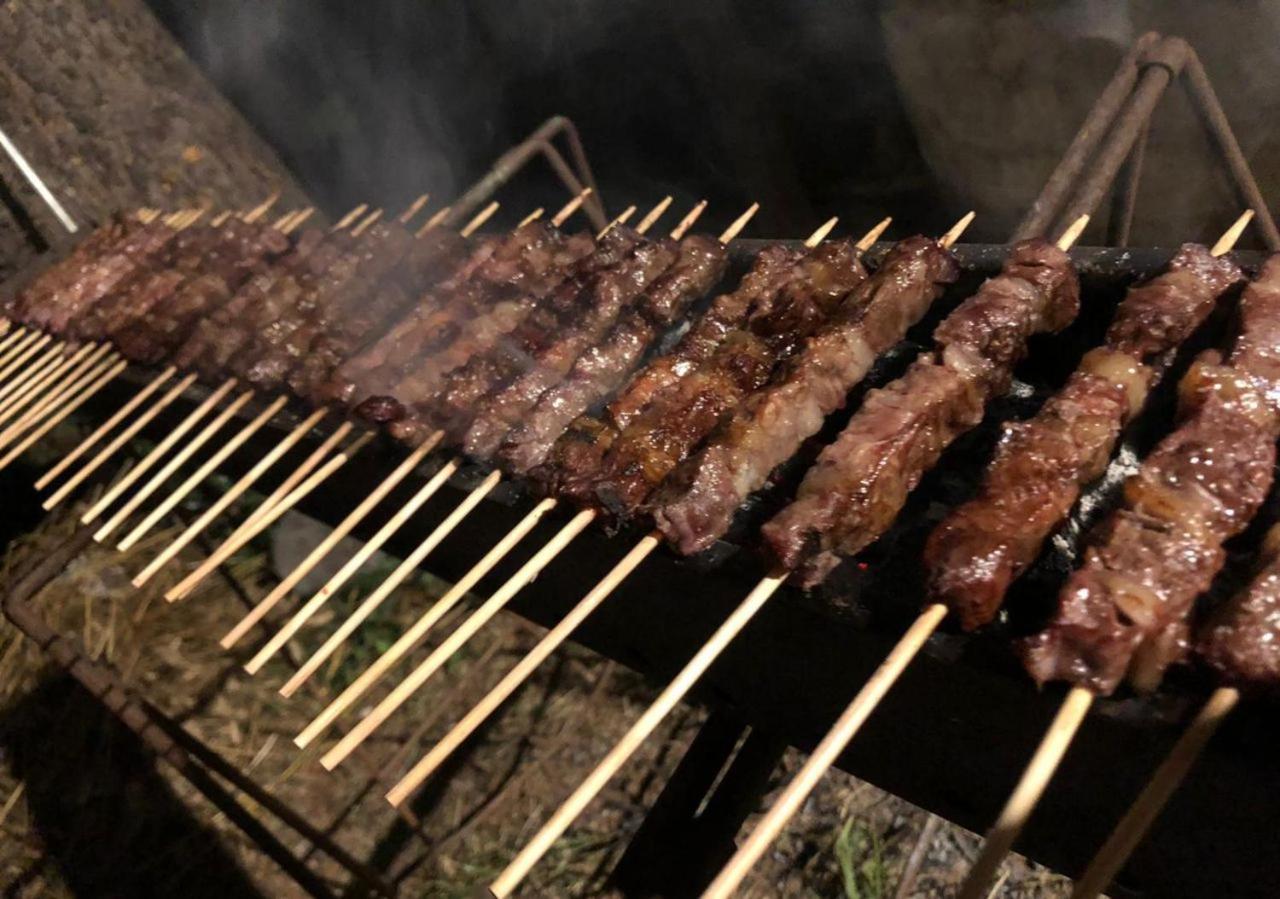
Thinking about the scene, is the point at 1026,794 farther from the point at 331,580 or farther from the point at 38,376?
the point at 38,376

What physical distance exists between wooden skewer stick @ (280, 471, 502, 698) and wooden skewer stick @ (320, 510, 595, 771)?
0.21m

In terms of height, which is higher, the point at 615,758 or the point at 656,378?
the point at 656,378

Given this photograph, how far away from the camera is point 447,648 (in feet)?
7.63

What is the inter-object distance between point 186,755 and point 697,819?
169cm

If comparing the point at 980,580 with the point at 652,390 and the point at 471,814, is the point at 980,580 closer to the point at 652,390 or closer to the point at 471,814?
the point at 652,390

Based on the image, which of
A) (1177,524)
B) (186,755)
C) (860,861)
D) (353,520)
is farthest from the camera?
(860,861)

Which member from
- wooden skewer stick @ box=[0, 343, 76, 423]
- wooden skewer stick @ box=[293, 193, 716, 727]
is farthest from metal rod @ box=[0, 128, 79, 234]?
wooden skewer stick @ box=[293, 193, 716, 727]

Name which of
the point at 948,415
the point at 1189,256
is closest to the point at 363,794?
the point at 948,415

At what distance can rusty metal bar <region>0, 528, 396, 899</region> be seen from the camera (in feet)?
8.87

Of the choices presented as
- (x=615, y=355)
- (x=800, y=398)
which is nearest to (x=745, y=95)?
(x=615, y=355)

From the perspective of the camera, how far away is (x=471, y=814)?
16.4 feet

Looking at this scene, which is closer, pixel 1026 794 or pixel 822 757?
pixel 1026 794

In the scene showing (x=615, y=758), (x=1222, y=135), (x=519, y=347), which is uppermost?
(x=519, y=347)

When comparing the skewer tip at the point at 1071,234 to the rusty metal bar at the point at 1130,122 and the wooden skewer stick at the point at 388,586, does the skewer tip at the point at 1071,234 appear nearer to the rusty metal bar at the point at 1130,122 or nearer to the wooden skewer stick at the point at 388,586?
the rusty metal bar at the point at 1130,122
